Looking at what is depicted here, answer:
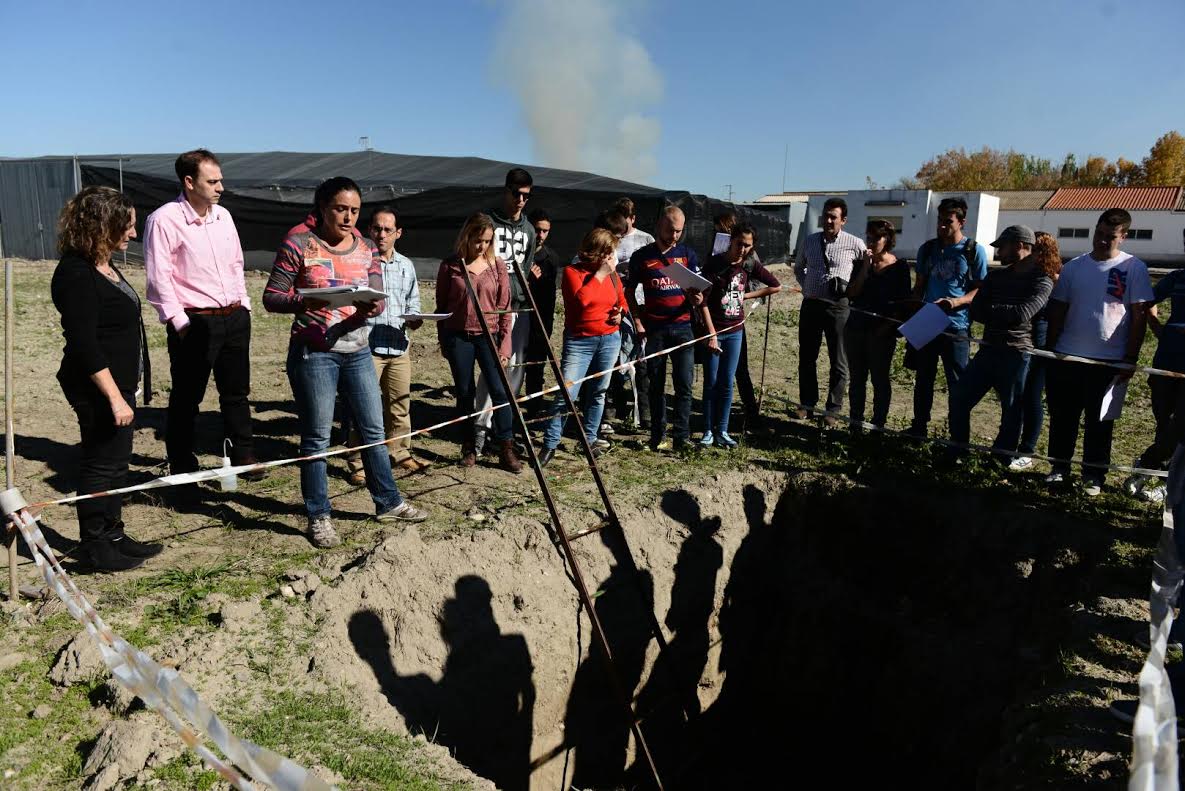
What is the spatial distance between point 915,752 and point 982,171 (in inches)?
2961

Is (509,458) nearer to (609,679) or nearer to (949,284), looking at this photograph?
(609,679)

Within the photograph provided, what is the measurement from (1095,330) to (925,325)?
1.07m

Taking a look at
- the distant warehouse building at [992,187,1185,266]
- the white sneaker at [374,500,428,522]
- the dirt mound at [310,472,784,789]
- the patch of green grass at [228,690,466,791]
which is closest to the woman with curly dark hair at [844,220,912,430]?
the dirt mound at [310,472,784,789]

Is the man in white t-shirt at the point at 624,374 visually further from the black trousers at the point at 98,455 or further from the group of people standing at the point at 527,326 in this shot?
the black trousers at the point at 98,455

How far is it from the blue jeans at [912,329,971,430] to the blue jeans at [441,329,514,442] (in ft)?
10.3

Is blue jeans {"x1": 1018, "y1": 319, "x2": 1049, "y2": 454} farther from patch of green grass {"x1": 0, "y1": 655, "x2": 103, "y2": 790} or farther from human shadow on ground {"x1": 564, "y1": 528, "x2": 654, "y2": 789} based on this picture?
patch of green grass {"x1": 0, "y1": 655, "x2": 103, "y2": 790}

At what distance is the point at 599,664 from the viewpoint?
5707mm

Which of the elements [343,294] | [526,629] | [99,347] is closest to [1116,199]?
[526,629]

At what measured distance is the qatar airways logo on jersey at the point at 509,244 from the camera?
6.53 meters

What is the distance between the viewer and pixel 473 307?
588 cm

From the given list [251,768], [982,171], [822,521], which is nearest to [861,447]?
[822,521]

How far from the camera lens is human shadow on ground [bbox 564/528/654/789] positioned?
5.59 metres

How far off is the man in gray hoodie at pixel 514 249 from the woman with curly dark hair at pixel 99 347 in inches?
102

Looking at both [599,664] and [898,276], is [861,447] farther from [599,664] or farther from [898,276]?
[599,664]
